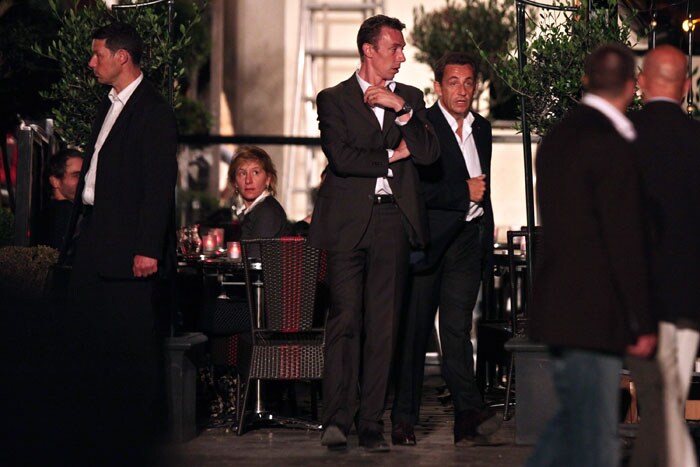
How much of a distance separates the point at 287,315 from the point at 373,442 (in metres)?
1.05

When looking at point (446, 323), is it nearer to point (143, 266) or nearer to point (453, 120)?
point (453, 120)

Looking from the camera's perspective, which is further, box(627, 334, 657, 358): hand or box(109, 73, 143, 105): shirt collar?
box(109, 73, 143, 105): shirt collar

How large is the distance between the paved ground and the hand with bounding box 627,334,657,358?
7.45 feet

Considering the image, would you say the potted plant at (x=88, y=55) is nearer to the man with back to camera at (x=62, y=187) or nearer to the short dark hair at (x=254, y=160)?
Result: the man with back to camera at (x=62, y=187)

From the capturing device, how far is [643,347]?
17.0ft

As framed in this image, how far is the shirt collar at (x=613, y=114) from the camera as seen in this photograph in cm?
530

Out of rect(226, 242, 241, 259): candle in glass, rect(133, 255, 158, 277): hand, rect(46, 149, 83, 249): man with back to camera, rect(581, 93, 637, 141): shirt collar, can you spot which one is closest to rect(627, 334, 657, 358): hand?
rect(581, 93, 637, 141): shirt collar

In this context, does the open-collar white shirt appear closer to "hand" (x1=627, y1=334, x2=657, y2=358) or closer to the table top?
the table top

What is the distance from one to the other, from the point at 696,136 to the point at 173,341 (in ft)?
11.0

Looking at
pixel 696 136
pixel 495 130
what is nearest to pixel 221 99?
pixel 495 130

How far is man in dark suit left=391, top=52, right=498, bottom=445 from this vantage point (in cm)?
805

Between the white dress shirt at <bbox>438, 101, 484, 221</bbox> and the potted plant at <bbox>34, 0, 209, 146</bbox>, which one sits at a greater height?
the potted plant at <bbox>34, 0, 209, 146</bbox>

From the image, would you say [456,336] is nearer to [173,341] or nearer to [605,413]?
[173,341]

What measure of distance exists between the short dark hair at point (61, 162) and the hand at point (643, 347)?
18.7 ft
